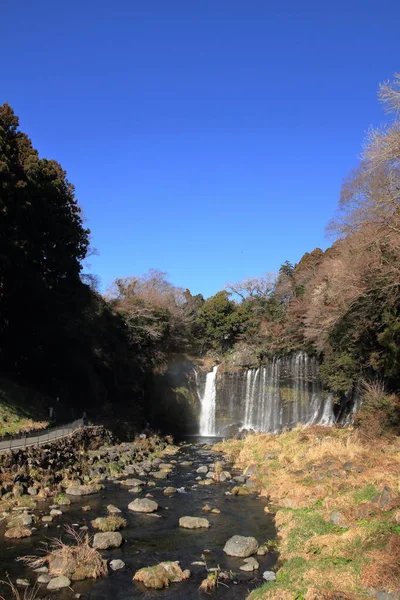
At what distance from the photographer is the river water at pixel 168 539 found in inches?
376

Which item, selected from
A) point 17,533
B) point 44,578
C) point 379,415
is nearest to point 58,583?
point 44,578

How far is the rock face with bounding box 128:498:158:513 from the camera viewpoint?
15.4m

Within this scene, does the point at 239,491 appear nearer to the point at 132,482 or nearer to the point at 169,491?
the point at 169,491

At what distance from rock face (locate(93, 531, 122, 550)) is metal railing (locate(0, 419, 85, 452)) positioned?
23.9ft

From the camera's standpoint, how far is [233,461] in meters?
24.8

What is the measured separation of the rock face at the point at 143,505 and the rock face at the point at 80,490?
2.42 m

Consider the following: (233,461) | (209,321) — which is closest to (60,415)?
(233,461)

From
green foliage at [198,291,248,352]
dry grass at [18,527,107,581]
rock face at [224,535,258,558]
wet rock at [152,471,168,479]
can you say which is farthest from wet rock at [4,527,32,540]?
green foliage at [198,291,248,352]

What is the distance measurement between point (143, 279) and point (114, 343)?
61.5 feet

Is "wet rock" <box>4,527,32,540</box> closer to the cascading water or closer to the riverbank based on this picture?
the riverbank

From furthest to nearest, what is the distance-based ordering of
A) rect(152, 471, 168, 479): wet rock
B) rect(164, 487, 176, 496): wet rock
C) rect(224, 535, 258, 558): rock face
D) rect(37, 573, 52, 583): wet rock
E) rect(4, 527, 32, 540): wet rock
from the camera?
rect(152, 471, 168, 479): wet rock < rect(164, 487, 176, 496): wet rock < rect(4, 527, 32, 540): wet rock < rect(224, 535, 258, 558): rock face < rect(37, 573, 52, 583): wet rock

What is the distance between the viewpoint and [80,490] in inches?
678

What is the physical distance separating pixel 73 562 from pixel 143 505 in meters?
5.54

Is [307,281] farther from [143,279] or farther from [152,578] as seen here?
[152,578]
